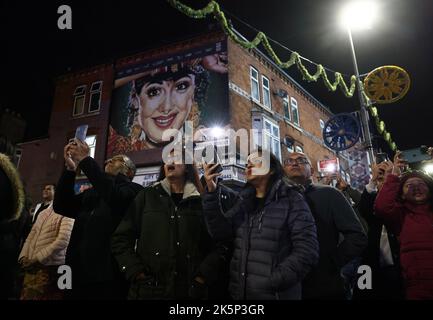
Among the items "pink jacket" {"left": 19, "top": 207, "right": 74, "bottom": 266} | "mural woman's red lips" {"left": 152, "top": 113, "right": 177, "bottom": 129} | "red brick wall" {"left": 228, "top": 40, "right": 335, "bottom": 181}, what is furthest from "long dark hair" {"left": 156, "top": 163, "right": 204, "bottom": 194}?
"mural woman's red lips" {"left": 152, "top": 113, "right": 177, "bottom": 129}

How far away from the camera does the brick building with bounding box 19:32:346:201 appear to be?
1352 centimetres

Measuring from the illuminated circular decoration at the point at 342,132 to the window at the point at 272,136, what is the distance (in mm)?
5342

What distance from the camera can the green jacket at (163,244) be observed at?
2.59 metres

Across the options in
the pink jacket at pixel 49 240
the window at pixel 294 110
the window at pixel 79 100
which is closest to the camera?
the pink jacket at pixel 49 240

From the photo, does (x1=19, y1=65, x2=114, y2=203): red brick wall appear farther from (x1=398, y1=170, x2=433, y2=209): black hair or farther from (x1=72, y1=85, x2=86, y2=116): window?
(x1=398, y1=170, x2=433, y2=209): black hair

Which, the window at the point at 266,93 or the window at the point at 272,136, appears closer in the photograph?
the window at the point at 272,136

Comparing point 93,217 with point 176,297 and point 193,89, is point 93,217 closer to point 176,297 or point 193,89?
point 176,297

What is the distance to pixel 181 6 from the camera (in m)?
8.09

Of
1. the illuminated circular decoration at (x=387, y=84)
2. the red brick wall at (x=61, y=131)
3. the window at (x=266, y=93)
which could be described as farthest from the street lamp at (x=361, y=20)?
the red brick wall at (x=61, y=131)

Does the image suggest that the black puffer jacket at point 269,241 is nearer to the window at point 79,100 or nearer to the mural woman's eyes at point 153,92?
the mural woman's eyes at point 153,92

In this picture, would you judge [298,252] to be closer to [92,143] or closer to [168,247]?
[168,247]
